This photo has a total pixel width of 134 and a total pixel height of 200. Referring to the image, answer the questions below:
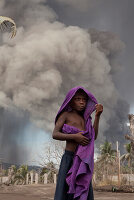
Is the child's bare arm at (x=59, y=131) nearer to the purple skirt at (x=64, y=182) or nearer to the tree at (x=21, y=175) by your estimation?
the purple skirt at (x=64, y=182)

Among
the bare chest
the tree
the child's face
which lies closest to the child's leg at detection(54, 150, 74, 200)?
the bare chest

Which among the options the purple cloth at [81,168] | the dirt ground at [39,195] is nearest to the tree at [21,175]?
the dirt ground at [39,195]

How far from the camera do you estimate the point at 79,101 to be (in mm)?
2725

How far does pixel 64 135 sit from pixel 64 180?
44 cm

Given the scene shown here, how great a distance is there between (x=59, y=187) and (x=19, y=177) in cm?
4907

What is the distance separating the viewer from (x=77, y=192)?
2361 mm

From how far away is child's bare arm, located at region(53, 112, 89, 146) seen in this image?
97.6 inches

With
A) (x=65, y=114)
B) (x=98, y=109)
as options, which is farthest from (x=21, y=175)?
(x=98, y=109)

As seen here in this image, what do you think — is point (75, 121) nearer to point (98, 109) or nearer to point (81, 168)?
point (98, 109)


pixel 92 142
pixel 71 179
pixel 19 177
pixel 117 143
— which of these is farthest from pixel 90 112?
pixel 19 177

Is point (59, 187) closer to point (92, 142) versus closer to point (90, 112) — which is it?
point (92, 142)

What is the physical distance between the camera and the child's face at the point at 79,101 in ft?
8.95

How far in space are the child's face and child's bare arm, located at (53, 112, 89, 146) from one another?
165mm

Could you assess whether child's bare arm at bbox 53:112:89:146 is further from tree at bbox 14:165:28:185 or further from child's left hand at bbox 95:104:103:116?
tree at bbox 14:165:28:185
